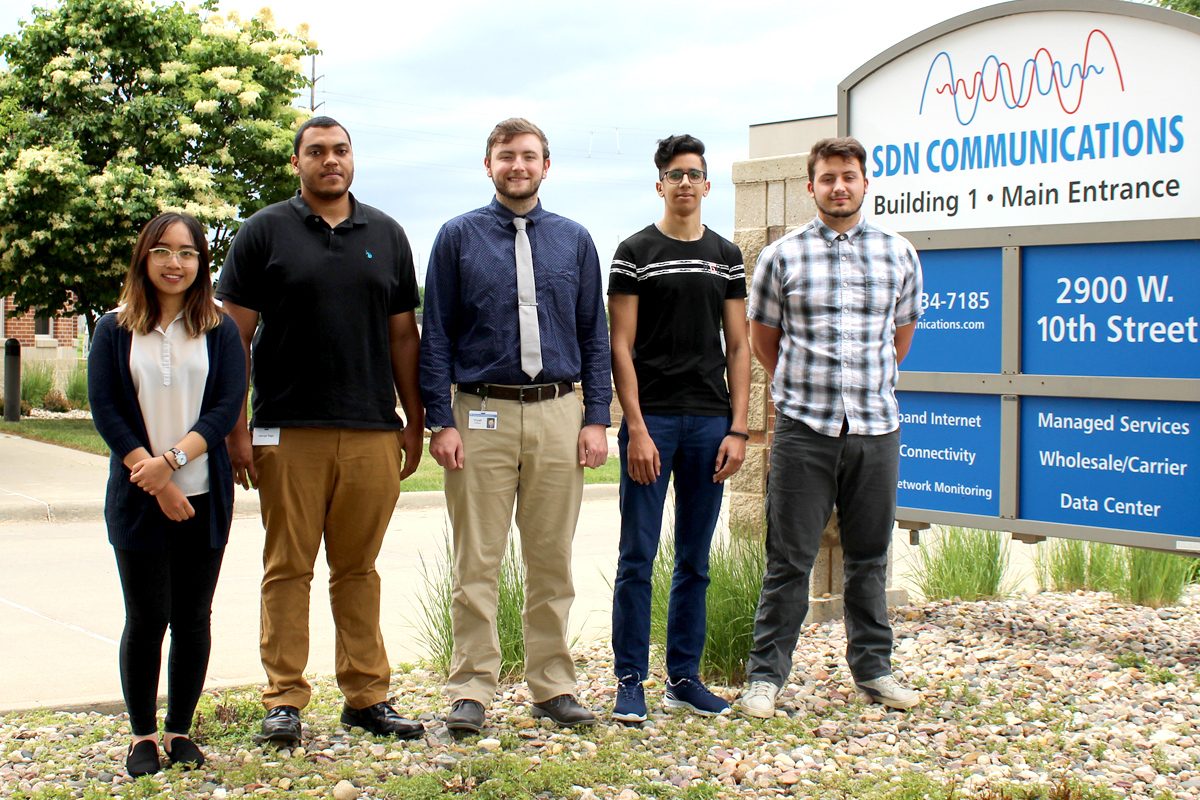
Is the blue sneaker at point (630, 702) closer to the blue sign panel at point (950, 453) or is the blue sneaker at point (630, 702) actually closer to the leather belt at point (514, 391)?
the leather belt at point (514, 391)

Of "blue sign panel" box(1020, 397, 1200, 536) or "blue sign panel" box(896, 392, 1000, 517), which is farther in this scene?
"blue sign panel" box(896, 392, 1000, 517)

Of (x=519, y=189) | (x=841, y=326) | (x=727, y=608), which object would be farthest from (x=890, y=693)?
(x=519, y=189)

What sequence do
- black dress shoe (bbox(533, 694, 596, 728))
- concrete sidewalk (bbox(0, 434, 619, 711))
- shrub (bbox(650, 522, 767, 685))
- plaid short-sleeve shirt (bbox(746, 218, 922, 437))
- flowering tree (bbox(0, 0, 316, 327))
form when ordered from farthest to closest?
1. flowering tree (bbox(0, 0, 316, 327))
2. concrete sidewalk (bbox(0, 434, 619, 711))
3. shrub (bbox(650, 522, 767, 685))
4. plaid short-sleeve shirt (bbox(746, 218, 922, 437))
5. black dress shoe (bbox(533, 694, 596, 728))

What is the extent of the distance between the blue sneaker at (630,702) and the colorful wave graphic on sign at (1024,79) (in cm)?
331

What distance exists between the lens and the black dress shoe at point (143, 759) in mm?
4262

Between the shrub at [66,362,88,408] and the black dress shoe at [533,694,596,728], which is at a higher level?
the shrub at [66,362,88,408]

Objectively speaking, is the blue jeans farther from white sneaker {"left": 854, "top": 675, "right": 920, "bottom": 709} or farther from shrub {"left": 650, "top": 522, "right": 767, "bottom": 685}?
white sneaker {"left": 854, "top": 675, "right": 920, "bottom": 709}

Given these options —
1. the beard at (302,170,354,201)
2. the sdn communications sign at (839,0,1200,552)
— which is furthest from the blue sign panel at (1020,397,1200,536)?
the beard at (302,170,354,201)

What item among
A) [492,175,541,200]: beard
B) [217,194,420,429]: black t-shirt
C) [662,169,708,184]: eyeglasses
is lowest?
[217,194,420,429]: black t-shirt

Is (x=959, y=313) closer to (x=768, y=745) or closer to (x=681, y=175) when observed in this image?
(x=681, y=175)

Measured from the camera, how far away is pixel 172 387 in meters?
4.24

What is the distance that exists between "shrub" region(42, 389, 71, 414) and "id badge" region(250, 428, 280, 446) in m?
19.8

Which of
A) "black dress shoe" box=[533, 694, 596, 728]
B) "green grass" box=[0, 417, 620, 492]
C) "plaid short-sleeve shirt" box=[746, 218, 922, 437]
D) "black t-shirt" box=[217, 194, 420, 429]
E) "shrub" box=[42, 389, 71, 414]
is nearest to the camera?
"black t-shirt" box=[217, 194, 420, 429]

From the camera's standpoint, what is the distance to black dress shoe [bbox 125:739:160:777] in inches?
168
